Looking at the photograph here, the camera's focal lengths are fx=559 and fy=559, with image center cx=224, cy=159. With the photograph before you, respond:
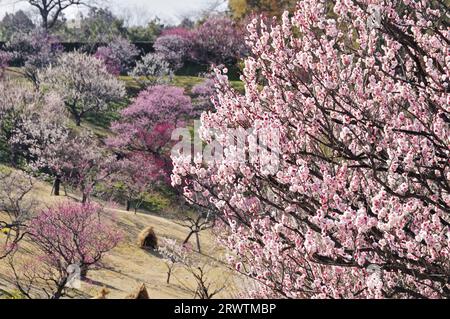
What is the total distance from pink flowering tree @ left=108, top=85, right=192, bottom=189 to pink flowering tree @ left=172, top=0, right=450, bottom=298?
2724cm

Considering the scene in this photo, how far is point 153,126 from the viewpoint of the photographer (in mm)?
38000

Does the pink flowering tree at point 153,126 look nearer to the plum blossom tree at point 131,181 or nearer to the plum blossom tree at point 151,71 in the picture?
the plum blossom tree at point 131,181

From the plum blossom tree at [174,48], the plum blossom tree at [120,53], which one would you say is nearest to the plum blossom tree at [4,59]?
the plum blossom tree at [120,53]

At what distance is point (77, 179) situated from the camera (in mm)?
31125

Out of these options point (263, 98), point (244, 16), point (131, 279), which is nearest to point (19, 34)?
point (244, 16)

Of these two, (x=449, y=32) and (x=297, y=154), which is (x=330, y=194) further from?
(x=449, y=32)

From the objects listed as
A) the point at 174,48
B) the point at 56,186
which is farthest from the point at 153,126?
the point at 174,48

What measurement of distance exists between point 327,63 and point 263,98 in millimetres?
857

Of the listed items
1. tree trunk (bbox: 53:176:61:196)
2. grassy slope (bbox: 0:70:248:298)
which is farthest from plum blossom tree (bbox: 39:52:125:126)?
grassy slope (bbox: 0:70:248:298)

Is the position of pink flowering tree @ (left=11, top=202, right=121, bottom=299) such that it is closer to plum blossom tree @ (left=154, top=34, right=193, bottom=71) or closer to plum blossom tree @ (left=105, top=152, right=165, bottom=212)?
plum blossom tree @ (left=105, top=152, right=165, bottom=212)

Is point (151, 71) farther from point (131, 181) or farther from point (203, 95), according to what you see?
point (131, 181)

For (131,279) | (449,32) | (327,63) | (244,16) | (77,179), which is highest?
(244,16)

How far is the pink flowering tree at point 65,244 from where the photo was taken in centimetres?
2002

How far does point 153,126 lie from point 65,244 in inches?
682
